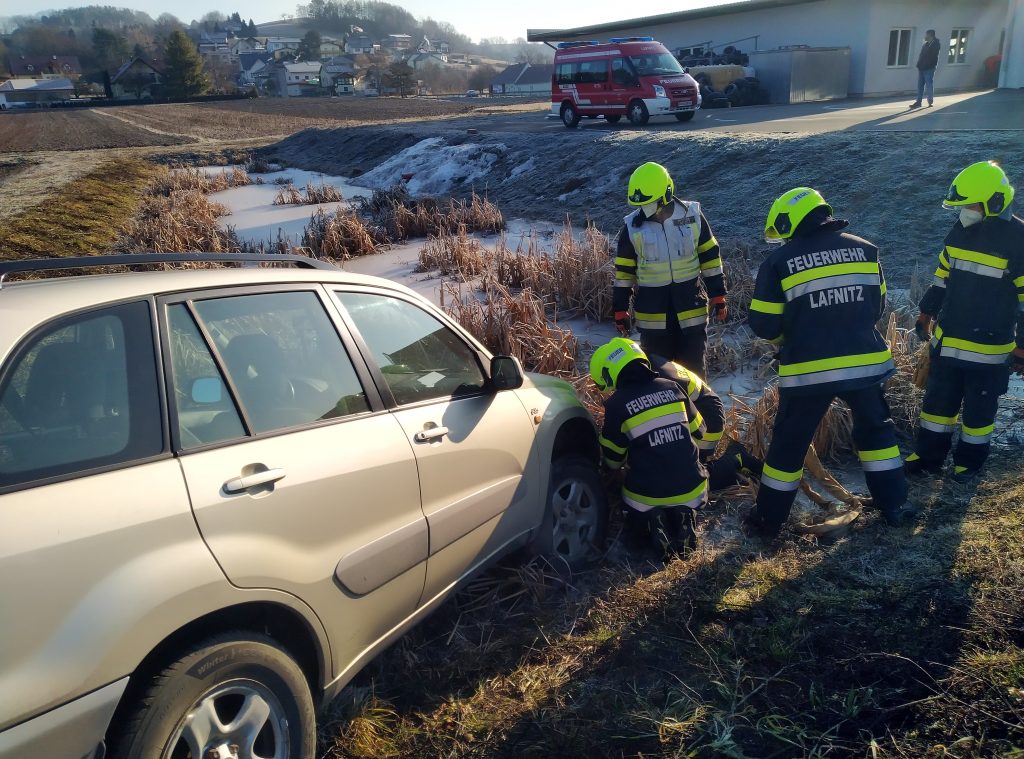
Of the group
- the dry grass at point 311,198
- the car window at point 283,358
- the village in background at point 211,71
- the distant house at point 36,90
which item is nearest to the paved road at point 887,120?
the dry grass at point 311,198

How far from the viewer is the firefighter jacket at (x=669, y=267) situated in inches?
201

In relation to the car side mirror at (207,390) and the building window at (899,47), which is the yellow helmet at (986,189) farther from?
the building window at (899,47)

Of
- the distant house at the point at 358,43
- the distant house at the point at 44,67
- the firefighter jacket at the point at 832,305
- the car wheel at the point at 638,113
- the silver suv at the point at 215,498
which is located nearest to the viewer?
the silver suv at the point at 215,498

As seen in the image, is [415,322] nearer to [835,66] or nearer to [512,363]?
[512,363]

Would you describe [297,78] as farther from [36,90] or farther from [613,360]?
[613,360]

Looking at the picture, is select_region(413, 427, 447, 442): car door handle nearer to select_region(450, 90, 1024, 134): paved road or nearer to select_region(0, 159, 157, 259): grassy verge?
select_region(0, 159, 157, 259): grassy verge

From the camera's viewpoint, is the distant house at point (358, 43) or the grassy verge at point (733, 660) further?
the distant house at point (358, 43)

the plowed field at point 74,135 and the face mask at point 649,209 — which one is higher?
the plowed field at point 74,135

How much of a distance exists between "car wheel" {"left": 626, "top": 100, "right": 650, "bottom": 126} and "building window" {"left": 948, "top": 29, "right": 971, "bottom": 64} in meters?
20.1

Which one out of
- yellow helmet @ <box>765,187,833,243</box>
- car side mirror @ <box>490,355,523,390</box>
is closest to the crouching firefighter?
car side mirror @ <box>490,355,523,390</box>

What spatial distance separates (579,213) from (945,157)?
5418 mm

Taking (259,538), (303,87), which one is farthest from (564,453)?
(303,87)

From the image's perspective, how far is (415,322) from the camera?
3170 millimetres

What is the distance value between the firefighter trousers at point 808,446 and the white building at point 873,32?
1131 inches
